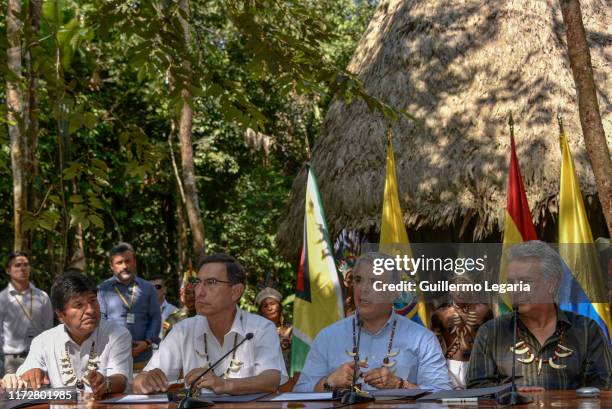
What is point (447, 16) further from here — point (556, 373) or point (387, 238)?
point (556, 373)

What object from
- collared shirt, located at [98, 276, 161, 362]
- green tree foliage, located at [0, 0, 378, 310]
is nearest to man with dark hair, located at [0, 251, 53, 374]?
collared shirt, located at [98, 276, 161, 362]

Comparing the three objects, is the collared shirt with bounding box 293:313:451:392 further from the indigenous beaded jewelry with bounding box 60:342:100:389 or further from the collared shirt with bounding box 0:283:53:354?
the collared shirt with bounding box 0:283:53:354

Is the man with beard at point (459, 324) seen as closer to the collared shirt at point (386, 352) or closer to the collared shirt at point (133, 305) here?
the collared shirt at point (386, 352)

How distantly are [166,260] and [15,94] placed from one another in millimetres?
12834

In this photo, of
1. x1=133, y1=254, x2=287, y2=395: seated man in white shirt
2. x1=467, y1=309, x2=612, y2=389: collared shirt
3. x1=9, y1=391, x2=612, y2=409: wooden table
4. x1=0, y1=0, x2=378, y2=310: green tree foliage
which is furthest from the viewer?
x1=0, y1=0, x2=378, y2=310: green tree foliage

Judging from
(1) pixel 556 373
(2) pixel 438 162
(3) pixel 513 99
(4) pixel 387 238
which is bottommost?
(1) pixel 556 373

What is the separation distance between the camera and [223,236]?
2223cm

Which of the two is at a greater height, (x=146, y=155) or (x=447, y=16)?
(x=447, y=16)

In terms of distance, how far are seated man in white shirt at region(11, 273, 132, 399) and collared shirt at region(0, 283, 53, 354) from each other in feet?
14.5

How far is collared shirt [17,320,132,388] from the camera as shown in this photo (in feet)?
17.3

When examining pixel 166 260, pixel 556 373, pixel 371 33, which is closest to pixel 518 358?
pixel 556 373

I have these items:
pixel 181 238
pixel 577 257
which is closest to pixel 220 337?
pixel 577 257

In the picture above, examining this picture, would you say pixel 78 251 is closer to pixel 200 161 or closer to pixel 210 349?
A: pixel 200 161

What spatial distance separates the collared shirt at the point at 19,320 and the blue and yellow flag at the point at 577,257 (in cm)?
485
